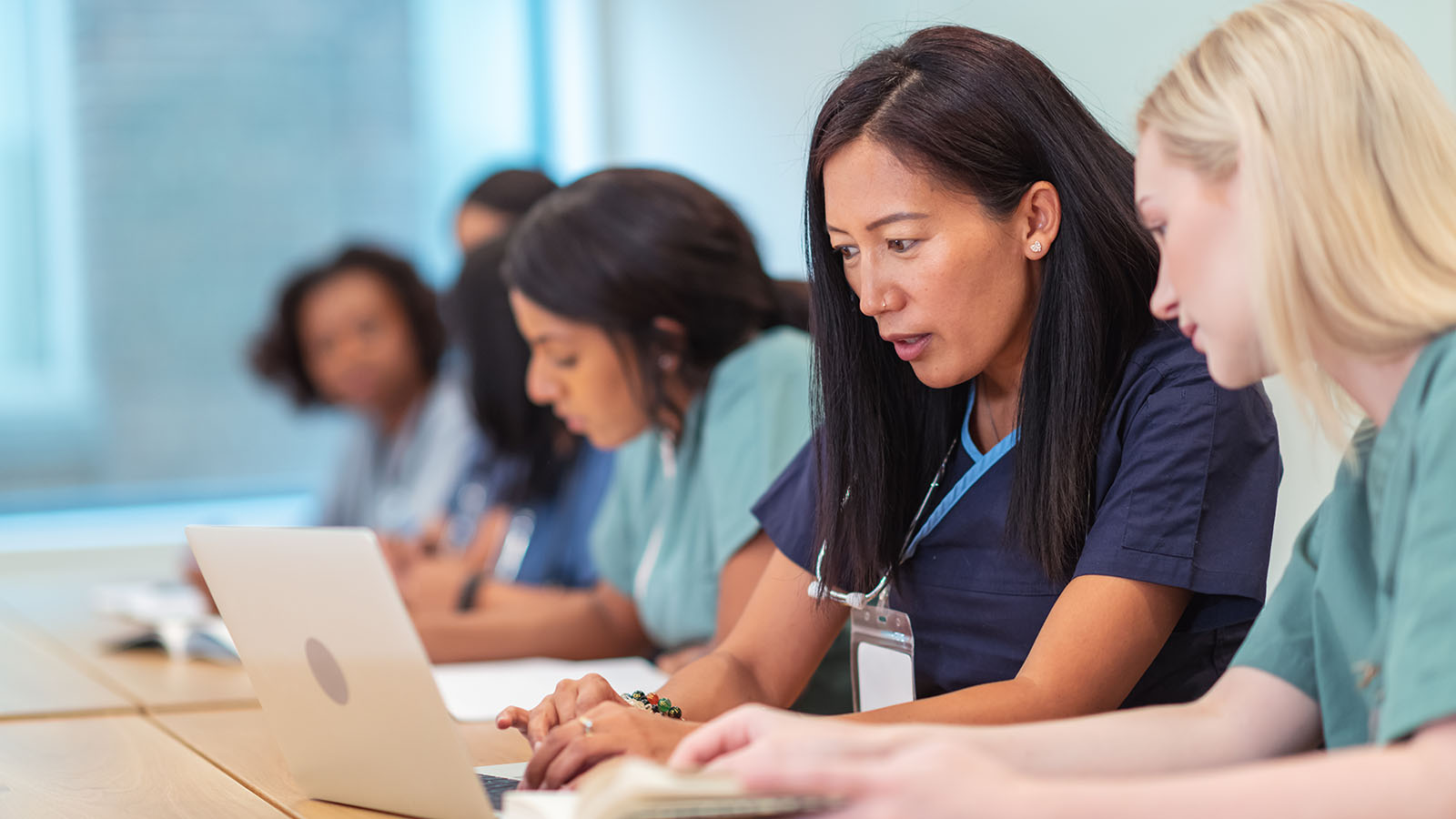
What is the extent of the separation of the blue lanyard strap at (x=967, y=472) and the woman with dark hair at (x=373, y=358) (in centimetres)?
214

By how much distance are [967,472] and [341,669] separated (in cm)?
64

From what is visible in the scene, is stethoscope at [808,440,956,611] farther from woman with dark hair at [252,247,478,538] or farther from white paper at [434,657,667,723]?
woman with dark hair at [252,247,478,538]

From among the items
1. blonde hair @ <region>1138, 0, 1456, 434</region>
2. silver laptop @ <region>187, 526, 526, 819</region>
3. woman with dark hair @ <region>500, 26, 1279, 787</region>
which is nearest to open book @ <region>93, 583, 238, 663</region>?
silver laptop @ <region>187, 526, 526, 819</region>

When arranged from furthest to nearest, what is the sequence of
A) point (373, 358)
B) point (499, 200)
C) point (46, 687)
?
point (373, 358)
point (499, 200)
point (46, 687)

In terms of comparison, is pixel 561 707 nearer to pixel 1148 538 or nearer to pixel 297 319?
pixel 1148 538

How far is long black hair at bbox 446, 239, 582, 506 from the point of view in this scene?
8.45 ft

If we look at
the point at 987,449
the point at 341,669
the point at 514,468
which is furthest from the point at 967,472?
the point at 514,468

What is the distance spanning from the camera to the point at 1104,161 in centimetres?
126

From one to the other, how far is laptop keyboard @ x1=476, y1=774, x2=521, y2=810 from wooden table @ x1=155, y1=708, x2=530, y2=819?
8cm

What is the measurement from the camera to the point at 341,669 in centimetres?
101

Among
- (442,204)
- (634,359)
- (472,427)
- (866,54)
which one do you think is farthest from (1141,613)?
(442,204)

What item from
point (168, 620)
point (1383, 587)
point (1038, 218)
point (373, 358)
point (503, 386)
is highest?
point (1038, 218)

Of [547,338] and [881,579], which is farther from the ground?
[547,338]

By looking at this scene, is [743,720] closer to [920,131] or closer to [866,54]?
[920,131]
